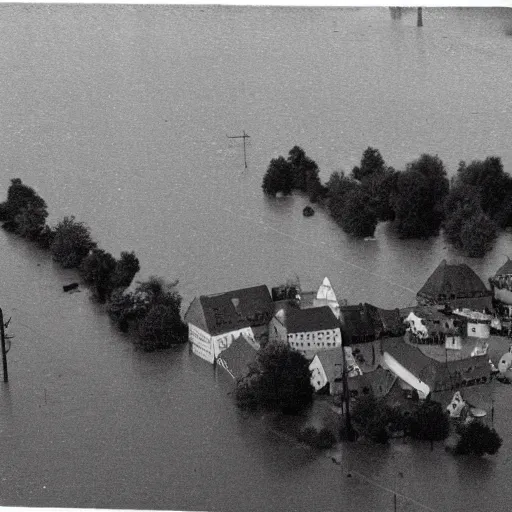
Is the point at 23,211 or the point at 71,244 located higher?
the point at 23,211

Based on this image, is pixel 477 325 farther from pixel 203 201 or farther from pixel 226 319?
pixel 203 201

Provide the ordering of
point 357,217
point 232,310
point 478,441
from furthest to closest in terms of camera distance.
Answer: point 357,217, point 232,310, point 478,441

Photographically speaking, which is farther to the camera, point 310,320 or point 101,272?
point 101,272

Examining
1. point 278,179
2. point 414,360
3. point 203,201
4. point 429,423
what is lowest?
point 429,423

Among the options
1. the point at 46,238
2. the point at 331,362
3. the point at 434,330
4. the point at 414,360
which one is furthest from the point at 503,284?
the point at 46,238

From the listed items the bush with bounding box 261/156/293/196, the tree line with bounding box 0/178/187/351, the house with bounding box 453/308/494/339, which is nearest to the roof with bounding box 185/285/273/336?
the tree line with bounding box 0/178/187/351

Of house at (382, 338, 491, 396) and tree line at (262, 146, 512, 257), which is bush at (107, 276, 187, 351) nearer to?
house at (382, 338, 491, 396)

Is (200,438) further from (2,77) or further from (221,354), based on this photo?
(2,77)
